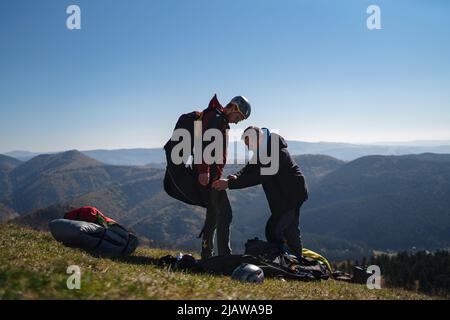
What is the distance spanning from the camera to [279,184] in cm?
1420

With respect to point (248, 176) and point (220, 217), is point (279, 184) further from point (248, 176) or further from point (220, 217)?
point (220, 217)

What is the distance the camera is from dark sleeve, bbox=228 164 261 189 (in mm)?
Answer: 13156

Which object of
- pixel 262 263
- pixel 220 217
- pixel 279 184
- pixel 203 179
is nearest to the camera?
pixel 262 263

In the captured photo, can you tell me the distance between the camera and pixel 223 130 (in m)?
13.0

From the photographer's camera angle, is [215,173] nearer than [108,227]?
Yes

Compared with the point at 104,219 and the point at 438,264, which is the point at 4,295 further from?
the point at 438,264

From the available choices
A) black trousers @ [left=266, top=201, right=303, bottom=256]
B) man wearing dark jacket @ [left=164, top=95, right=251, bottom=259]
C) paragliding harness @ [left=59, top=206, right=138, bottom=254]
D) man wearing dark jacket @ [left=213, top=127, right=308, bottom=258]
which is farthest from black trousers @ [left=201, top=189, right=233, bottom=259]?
paragliding harness @ [left=59, top=206, right=138, bottom=254]

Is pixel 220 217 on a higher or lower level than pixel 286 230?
higher

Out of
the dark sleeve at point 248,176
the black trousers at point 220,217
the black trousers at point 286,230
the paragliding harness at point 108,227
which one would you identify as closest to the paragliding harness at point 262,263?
the black trousers at point 286,230

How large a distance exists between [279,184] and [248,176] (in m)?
1.38

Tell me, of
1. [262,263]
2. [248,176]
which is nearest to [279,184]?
[248,176]

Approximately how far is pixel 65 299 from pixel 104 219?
9947mm

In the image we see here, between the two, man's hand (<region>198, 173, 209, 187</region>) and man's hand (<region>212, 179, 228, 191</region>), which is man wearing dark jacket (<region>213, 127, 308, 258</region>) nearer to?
man's hand (<region>212, 179, 228, 191</region>)

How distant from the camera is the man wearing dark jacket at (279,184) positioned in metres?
13.5
